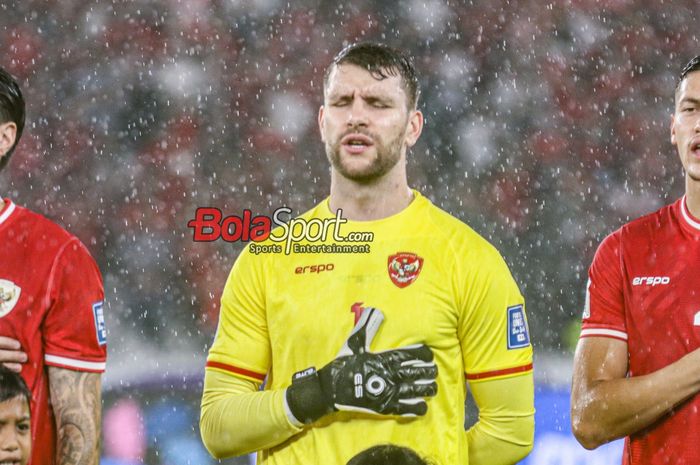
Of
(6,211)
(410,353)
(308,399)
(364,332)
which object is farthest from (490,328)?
(6,211)

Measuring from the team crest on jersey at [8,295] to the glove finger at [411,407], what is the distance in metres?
1.18

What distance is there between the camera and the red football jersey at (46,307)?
A: 338cm

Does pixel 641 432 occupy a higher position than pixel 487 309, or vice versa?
pixel 487 309

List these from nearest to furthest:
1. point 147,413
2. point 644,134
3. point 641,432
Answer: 1. point 641,432
2. point 147,413
3. point 644,134

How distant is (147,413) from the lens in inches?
272

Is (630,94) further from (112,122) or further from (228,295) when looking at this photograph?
(228,295)

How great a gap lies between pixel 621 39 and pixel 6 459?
5867mm

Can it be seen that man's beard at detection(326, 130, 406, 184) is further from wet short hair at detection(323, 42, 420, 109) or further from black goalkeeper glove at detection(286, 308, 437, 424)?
black goalkeeper glove at detection(286, 308, 437, 424)

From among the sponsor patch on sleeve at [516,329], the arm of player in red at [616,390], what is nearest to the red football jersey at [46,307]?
the sponsor patch on sleeve at [516,329]

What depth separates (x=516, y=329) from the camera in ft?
11.1

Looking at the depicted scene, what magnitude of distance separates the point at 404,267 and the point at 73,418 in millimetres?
1073

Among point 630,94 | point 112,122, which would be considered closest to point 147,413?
point 112,122

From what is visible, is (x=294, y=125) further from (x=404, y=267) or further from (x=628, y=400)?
(x=628, y=400)

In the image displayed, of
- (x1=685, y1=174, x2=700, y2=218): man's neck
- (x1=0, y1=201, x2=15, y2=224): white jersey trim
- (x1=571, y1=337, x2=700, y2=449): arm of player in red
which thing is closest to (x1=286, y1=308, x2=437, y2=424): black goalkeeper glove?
(x1=571, y1=337, x2=700, y2=449): arm of player in red
